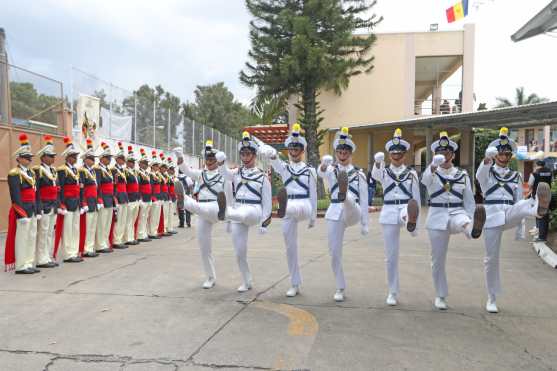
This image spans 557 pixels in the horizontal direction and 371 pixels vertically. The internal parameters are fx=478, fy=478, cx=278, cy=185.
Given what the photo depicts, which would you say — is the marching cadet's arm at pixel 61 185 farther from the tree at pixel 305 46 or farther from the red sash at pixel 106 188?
the tree at pixel 305 46

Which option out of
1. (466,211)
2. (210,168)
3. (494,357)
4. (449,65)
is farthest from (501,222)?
(449,65)

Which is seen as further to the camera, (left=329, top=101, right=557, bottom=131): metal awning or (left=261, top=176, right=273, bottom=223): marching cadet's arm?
(left=329, top=101, right=557, bottom=131): metal awning

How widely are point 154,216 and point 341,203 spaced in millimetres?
8241

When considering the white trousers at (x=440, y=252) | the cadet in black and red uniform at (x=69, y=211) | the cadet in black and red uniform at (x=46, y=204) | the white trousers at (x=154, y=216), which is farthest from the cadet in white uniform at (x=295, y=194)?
the white trousers at (x=154, y=216)

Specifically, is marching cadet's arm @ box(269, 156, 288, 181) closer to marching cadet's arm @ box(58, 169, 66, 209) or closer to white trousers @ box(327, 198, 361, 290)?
white trousers @ box(327, 198, 361, 290)

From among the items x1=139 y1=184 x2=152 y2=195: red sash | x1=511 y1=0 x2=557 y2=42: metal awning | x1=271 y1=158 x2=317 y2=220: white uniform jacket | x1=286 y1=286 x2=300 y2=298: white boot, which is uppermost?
x1=511 y1=0 x2=557 y2=42: metal awning

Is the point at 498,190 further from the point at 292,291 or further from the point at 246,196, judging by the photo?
the point at 246,196

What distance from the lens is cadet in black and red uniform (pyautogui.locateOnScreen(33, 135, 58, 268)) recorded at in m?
8.75

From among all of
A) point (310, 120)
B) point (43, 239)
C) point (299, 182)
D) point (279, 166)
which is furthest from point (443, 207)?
point (310, 120)

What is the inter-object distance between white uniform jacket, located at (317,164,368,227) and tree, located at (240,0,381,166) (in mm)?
17014

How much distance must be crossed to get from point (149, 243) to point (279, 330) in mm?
7892

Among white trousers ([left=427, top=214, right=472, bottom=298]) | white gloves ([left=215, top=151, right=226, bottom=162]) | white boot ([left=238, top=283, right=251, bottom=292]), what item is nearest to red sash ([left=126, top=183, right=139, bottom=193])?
white gloves ([left=215, top=151, right=226, bottom=162])

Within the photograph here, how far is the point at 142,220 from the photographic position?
1267 centimetres

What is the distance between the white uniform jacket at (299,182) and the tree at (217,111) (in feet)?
150
